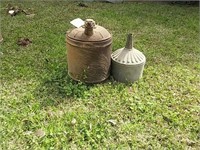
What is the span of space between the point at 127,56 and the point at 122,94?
0.44 meters

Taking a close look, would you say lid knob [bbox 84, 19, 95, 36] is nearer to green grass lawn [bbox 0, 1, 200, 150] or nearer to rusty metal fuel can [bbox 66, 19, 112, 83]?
rusty metal fuel can [bbox 66, 19, 112, 83]

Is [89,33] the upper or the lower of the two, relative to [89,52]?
upper

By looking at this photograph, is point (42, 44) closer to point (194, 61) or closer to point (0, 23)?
point (0, 23)

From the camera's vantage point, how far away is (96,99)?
2.89 metres

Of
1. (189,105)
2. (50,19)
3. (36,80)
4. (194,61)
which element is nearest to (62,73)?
(36,80)

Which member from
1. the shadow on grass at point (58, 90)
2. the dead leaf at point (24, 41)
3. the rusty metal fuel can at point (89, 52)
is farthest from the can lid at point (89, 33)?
the dead leaf at point (24, 41)

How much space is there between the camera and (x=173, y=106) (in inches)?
113

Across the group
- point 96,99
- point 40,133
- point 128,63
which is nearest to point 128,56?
point 128,63

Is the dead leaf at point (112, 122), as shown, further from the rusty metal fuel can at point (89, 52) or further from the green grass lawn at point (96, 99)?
the rusty metal fuel can at point (89, 52)

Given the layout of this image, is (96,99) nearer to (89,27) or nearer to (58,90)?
(58,90)

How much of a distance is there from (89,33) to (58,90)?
725 mm

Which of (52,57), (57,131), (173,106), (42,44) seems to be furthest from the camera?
(42,44)

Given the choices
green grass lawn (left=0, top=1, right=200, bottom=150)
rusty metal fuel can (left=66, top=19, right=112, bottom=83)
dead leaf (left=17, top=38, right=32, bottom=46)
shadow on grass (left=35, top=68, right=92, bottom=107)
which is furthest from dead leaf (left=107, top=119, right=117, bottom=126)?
dead leaf (left=17, top=38, right=32, bottom=46)

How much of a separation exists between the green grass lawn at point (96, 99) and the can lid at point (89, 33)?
1.78 feet
